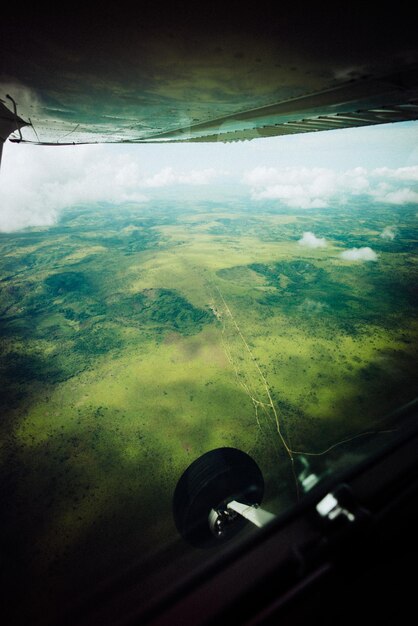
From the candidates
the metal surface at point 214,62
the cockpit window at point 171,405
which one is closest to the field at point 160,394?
A: the cockpit window at point 171,405

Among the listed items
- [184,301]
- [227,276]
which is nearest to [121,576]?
[184,301]

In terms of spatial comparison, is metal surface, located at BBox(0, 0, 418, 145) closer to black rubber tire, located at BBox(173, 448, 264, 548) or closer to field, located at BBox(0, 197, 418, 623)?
black rubber tire, located at BBox(173, 448, 264, 548)

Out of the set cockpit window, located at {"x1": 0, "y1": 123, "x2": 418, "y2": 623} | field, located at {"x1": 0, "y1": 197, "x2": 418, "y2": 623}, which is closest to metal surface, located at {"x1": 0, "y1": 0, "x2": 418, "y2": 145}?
cockpit window, located at {"x1": 0, "y1": 123, "x2": 418, "y2": 623}

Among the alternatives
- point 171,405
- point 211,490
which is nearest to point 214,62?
point 211,490

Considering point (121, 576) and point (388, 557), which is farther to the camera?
point (121, 576)

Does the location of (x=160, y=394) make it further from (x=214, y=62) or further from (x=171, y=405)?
(x=214, y=62)

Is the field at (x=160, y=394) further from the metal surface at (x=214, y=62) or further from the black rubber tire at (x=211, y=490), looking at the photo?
the metal surface at (x=214, y=62)

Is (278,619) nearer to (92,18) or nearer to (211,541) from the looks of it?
(92,18)
